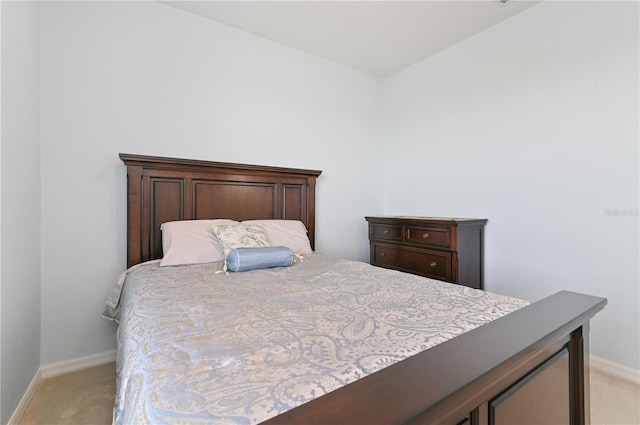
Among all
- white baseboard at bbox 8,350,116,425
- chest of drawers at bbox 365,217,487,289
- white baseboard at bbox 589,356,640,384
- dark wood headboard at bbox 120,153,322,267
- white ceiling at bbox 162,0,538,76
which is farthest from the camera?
chest of drawers at bbox 365,217,487,289

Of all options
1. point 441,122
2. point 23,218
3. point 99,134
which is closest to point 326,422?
point 23,218

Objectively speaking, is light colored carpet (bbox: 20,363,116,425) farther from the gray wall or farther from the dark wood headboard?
the gray wall

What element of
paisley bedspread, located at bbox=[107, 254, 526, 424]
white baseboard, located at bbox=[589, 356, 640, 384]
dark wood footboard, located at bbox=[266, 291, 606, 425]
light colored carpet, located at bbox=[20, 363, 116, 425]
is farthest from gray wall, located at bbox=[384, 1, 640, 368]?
light colored carpet, located at bbox=[20, 363, 116, 425]

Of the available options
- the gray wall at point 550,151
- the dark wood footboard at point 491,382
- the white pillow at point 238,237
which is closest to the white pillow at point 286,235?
the white pillow at point 238,237

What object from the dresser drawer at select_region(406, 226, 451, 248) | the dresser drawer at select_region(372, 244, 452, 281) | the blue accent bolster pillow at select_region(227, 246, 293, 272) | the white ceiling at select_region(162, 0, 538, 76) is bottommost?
the dresser drawer at select_region(372, 244, 452, 281)

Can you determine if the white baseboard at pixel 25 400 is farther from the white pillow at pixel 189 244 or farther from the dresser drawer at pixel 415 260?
the dresser drawer at pixel 415 260

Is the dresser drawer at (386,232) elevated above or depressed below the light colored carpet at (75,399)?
above

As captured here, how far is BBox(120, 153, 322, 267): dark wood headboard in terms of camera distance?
2123 millimetres

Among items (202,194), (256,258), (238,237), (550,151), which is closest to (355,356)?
(256,258)

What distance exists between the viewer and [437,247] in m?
2.58

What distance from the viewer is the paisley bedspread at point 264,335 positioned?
603mm

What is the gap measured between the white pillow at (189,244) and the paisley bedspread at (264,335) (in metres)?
0.31

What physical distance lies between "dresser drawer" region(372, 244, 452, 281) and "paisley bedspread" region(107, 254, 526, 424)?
1059 millimetres

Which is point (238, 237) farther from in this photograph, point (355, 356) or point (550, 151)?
point (550, 151)
